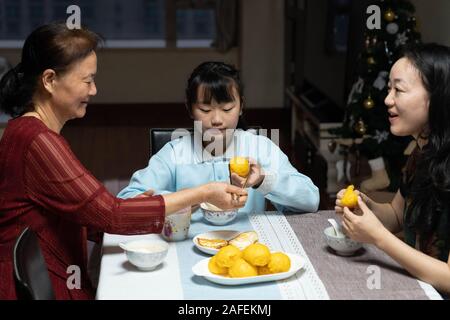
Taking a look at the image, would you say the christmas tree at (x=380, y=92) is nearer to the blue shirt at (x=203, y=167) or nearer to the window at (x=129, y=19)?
the blue shirt at (x=203, y=167)

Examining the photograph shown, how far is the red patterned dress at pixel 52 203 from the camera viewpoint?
172 cm

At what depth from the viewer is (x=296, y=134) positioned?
5855mm

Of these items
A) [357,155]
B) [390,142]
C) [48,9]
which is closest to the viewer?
[390,142]

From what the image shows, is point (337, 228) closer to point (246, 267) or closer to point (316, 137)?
point (246, 267)

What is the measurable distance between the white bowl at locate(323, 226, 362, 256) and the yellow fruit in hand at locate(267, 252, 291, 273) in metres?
0.20

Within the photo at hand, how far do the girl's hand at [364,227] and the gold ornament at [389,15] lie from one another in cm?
237

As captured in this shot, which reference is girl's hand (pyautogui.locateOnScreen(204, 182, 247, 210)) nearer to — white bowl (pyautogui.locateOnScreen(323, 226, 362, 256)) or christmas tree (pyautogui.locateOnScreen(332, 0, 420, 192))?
white bowl (pyautogui.locateOnScreen(323, 226, 362, 256))

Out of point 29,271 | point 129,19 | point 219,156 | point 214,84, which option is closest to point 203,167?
point 219,156

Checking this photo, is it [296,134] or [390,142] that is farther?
[296,134]

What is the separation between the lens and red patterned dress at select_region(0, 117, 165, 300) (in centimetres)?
172

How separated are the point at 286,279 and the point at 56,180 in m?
0.62
